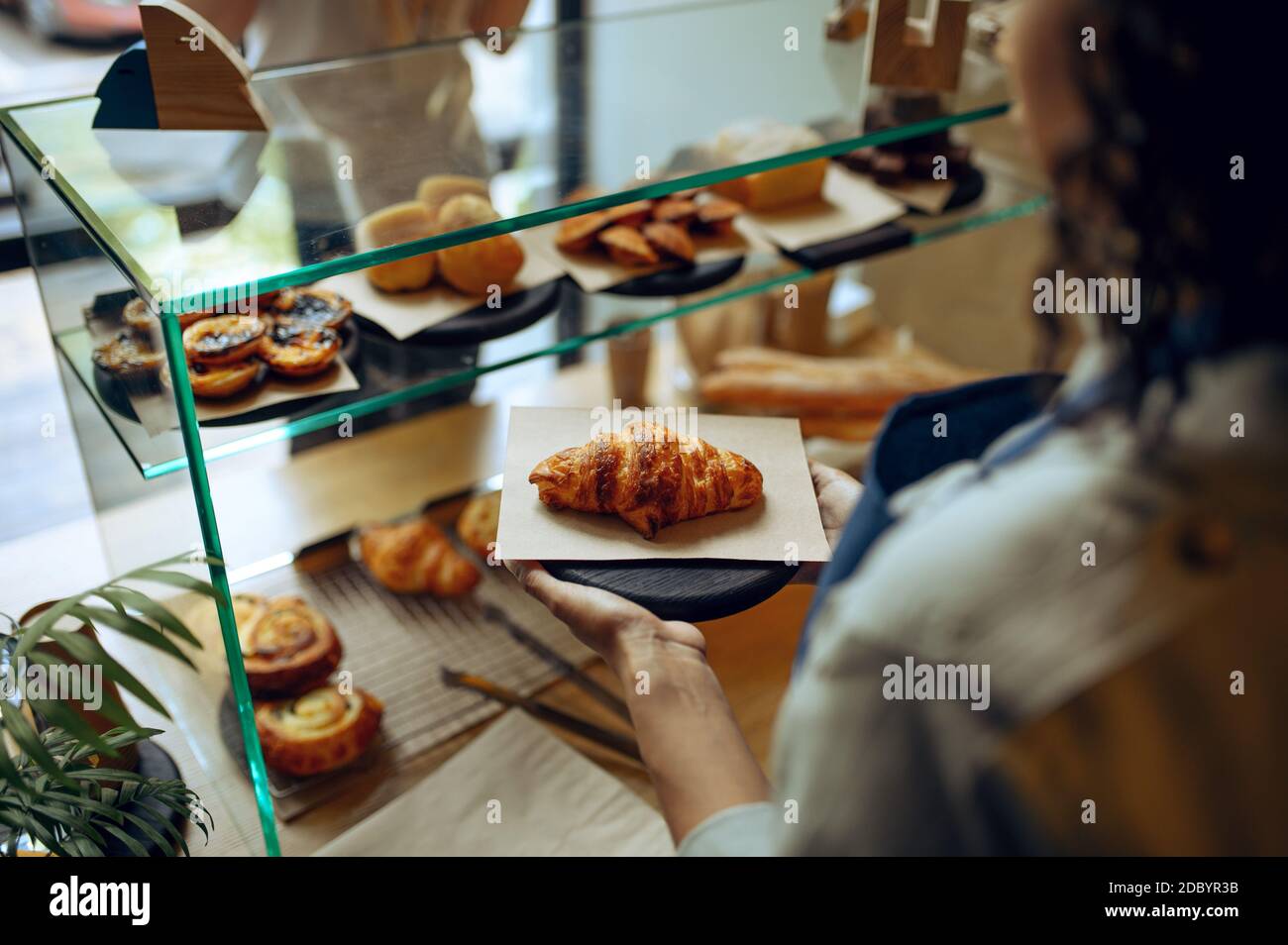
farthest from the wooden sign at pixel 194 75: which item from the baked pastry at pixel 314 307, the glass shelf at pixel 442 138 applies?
the baked pastry at pixel 314 307

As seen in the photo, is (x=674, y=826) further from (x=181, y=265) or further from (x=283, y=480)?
(x=283, y=480)

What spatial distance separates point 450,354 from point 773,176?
50 centimetres

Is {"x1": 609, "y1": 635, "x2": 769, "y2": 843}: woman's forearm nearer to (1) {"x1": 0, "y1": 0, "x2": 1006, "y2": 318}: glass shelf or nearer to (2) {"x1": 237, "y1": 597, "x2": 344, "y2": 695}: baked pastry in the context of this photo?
(1) {"x1": 0, "y1": 0, "x2": 1006, "y2": 318}: glass shelf

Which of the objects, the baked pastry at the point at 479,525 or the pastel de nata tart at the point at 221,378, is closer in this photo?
the pastel de nata tart at the point at 221,378

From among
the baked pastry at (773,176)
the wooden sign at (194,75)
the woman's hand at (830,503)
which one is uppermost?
the wooden sign at (194,75)

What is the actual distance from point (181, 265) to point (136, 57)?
32 centimetres

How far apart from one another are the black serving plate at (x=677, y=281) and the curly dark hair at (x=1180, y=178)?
2.36 ft

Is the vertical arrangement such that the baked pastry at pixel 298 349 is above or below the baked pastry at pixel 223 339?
below

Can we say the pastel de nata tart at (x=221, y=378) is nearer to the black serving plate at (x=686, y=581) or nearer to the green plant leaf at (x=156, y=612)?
the green plant leaf at (x=156, y=612)

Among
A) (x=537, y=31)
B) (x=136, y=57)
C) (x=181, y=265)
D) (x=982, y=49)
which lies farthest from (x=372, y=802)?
(x=982, y=49)

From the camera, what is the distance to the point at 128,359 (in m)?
1.01

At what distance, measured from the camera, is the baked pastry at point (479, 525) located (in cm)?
155

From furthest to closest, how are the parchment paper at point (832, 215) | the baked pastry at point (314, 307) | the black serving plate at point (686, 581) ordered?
the parchment paper at point (832, 215), the baked pastry at point (314, 307), the black serving plate at point (686, 581)

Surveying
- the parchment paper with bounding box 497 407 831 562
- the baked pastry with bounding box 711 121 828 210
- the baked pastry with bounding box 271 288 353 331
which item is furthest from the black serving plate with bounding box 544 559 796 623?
the baked pastry with bounding box 711 121 828 210
